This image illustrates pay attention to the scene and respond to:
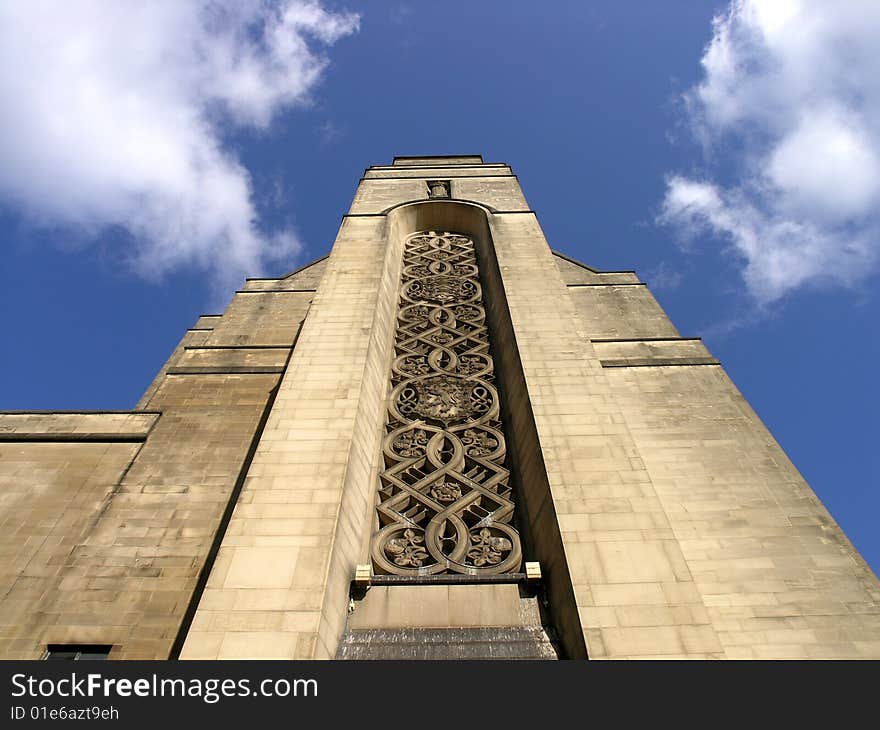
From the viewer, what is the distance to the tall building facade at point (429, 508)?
4973 millimetres

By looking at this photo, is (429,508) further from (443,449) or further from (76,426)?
(76,426)

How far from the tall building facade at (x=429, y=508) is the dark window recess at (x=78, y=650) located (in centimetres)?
3

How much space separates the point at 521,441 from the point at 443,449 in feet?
3.46

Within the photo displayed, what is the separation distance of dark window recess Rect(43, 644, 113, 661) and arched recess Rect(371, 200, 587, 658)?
4.18 metres

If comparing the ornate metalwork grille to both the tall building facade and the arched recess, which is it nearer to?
the tall building facade

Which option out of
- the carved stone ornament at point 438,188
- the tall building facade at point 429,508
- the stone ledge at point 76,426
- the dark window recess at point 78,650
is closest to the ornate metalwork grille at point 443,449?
the tall building facade at point 429,508

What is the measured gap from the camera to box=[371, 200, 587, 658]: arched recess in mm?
5148

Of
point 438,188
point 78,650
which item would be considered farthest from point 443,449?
point 438,188

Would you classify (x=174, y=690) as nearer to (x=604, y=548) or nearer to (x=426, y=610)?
(x=426, y=610)

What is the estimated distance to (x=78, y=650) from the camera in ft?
18.3

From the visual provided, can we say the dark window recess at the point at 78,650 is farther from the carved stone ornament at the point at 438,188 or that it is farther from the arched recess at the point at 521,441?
the carved stone ornament at the point at 438,188

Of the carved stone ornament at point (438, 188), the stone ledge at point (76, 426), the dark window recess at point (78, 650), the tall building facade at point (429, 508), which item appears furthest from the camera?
the carved stone ornament at point (438, 188)

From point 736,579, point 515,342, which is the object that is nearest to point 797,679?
point 736,579

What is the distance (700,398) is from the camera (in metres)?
8.53
